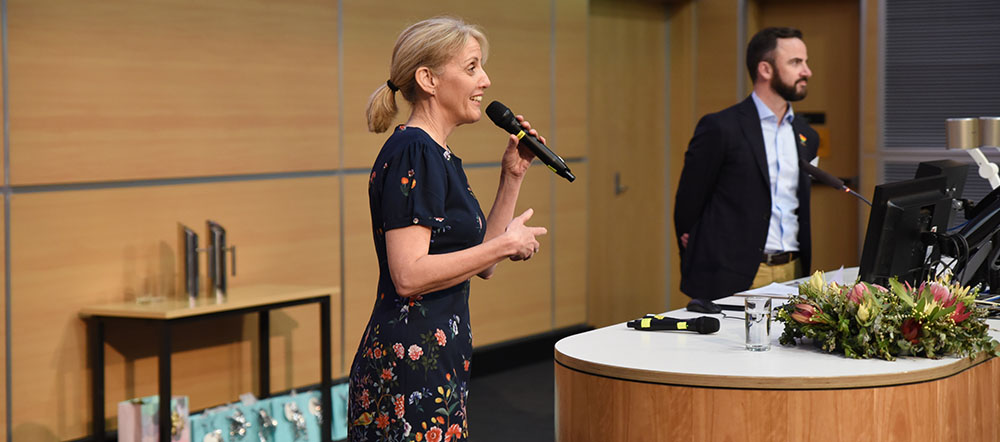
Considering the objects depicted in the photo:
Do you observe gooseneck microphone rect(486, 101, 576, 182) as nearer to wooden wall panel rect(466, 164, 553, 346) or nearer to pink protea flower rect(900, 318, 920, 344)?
pink protea flower rect(900, 318, 920, 344)

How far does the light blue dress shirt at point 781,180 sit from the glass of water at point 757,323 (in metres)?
1.52

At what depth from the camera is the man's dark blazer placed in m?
4.01

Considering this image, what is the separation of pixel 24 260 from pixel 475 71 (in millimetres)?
2293

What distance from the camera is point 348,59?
16.4ft

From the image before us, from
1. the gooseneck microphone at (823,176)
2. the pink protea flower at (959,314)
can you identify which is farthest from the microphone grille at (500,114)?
the gooseneck microphone at (823,176)

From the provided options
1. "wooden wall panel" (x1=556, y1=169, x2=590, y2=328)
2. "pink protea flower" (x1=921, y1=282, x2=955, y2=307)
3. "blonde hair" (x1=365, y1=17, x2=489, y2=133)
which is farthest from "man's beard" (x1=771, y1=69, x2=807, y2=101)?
"wooden wall panel" (x1=556, y1=169, x2=590, y2=328)

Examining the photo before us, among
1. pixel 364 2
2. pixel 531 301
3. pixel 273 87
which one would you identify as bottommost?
pixel 531 301

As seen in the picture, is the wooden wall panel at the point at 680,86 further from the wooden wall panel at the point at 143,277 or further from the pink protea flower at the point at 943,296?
the pink protea flower at the point at 943,296

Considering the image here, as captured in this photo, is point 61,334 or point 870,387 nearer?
point 870,387

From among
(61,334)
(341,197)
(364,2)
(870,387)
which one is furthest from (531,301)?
(870,387)

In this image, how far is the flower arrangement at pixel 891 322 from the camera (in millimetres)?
2449

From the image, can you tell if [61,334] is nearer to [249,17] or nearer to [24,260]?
[24,260]

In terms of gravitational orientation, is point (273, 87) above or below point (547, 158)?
above

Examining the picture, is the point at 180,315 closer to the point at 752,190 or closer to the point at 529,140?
the point at 529,140
